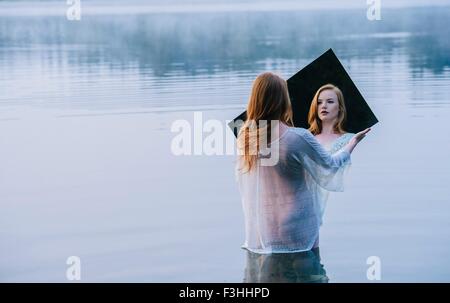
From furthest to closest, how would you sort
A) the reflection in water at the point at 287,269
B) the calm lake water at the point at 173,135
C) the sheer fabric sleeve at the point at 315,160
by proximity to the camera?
1. the calm lake water at the point at 173,135
2. the reflection in water at the point at 287,269
3. the sheer fabric sleeve at the point at 315,160

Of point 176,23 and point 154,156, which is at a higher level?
point 176,23

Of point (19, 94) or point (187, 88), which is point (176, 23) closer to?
point (187, 88)

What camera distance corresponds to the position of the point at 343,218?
167 inches

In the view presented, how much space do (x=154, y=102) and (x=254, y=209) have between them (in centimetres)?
136

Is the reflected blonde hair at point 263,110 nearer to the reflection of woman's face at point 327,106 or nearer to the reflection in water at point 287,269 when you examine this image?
the reflection of woman's face at point 327,106

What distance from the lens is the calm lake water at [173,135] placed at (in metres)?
4.07

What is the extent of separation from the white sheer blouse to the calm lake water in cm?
24

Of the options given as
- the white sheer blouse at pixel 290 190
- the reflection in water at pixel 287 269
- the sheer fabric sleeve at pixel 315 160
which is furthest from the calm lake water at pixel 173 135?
the sheer fabric sleeve at pixel 315 160

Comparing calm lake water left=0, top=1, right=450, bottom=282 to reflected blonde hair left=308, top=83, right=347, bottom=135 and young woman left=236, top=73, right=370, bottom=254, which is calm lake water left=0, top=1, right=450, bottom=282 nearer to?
young woman left=236, top=73, right=370, bottom=254

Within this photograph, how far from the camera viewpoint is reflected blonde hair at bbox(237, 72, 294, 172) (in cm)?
363

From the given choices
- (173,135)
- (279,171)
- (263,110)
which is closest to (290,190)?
(279,171)

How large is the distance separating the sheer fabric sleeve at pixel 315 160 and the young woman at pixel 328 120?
0.12 metres

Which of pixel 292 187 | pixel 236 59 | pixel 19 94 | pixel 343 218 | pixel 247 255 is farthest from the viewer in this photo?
pixel 236 59
